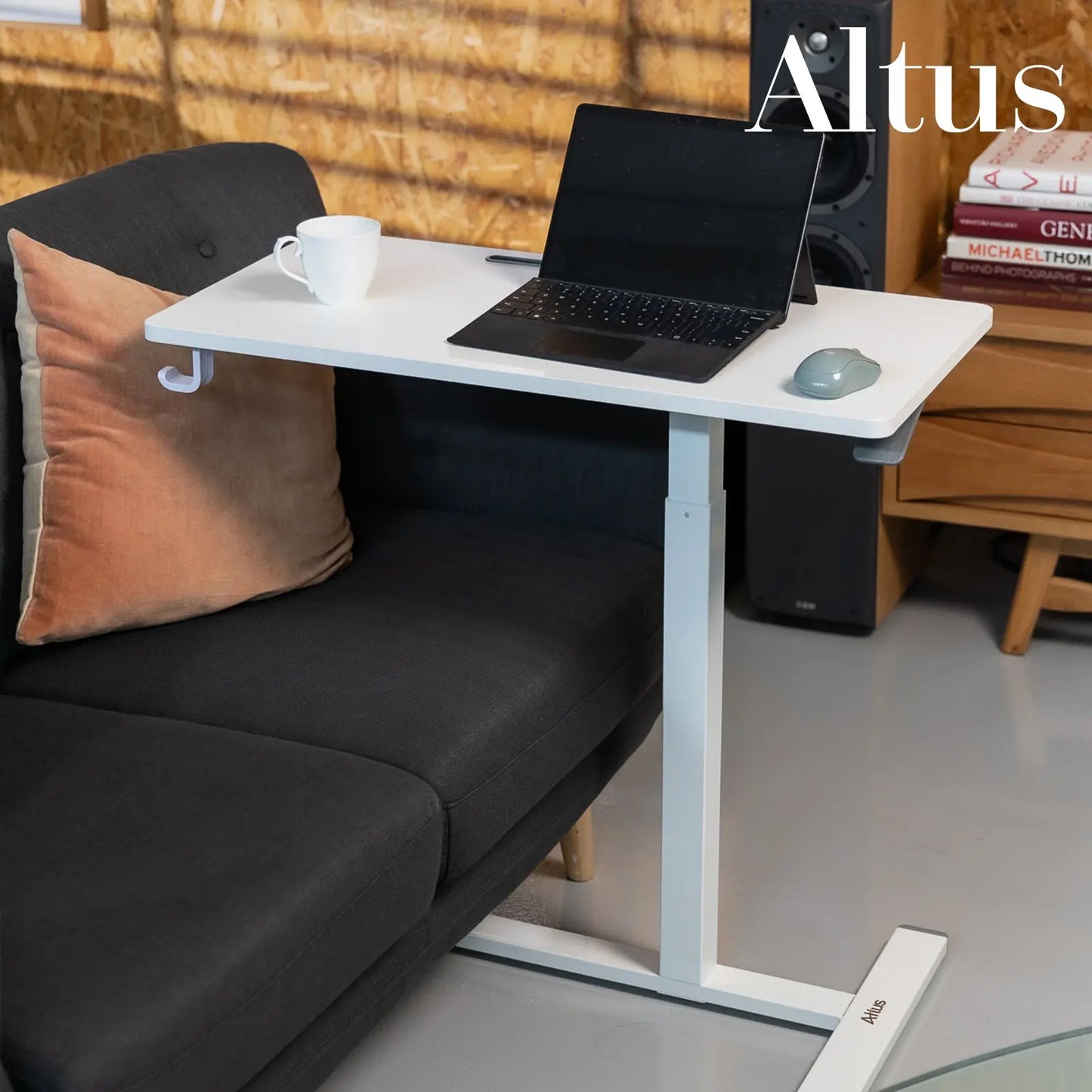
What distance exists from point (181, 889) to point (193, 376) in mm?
551

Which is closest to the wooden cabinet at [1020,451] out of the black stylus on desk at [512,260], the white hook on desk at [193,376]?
the black stylus on desk at [512,260]

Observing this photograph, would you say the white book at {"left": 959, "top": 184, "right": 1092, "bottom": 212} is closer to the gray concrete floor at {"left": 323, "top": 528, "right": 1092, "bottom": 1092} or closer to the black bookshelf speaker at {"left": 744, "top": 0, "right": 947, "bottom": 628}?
the black bookshelf speaker at {"left": 744, "top": 0, "right": 947, "bottom": 628}

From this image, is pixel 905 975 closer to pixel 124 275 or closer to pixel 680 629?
pixel 680 629

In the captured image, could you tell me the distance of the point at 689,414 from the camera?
5.17ft

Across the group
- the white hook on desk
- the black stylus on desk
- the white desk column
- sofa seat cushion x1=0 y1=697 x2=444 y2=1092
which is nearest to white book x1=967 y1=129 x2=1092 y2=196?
the black stylus on desk

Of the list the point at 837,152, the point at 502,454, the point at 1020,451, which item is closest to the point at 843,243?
the point at 837,152

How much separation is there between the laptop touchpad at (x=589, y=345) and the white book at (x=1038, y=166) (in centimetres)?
111

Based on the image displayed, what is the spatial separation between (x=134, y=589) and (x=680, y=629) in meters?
0.57

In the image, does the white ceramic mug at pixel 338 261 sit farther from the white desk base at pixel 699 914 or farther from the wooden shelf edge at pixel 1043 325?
the wooden shelf edge at pixel 1043 325

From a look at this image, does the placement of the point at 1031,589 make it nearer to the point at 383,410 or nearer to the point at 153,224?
the point at 383,410

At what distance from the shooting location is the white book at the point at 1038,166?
2453 mm

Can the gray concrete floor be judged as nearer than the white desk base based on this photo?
No

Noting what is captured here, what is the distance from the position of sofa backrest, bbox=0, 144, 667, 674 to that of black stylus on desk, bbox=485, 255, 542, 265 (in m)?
0.19

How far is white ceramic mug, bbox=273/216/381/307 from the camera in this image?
5.54 ft
